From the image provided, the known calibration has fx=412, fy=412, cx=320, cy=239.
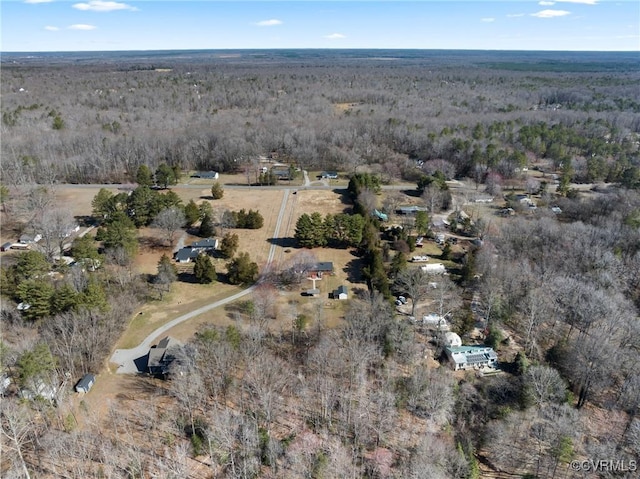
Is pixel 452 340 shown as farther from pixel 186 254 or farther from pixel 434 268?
pixel 186 254

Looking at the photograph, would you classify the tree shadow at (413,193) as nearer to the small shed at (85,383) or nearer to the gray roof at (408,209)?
the gray roof at (408,209)

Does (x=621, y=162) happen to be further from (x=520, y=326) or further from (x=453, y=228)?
(x=520, y=326)

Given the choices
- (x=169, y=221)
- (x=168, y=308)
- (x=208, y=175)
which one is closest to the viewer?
(x=168, y=308)

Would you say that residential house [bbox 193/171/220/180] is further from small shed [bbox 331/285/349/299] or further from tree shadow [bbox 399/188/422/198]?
small shed [bbox 331/285/349/299]

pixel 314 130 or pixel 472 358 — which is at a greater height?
pixel 314 130

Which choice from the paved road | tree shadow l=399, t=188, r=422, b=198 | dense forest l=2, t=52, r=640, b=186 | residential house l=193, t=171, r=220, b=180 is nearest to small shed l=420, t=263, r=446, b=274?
the paved road

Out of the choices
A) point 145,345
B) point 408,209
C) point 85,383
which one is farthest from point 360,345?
point 408,209

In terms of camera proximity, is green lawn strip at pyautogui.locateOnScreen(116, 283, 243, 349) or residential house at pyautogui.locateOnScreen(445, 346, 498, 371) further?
green lawn strip at pyautogui.locateOnScreen(116, 283, 243, 349)

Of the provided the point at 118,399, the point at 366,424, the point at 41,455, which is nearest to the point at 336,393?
the point at 366,424
